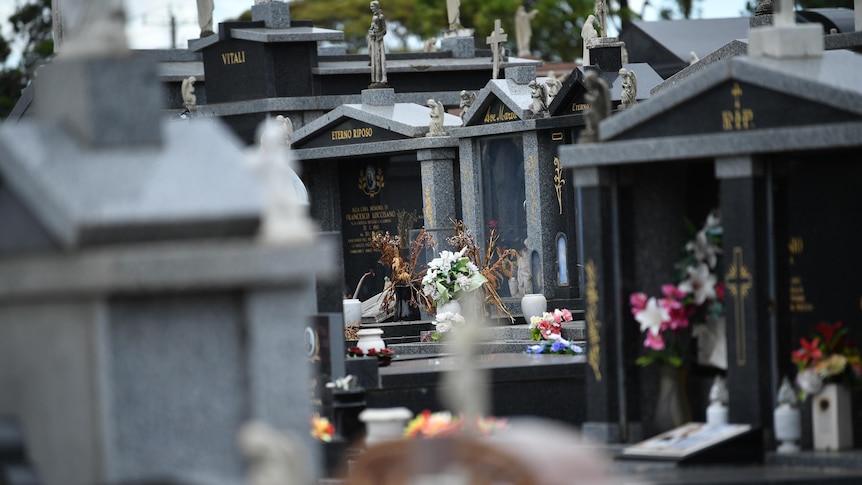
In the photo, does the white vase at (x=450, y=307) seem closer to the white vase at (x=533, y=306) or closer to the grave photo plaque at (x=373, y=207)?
the white vase at (x=533, y=306)

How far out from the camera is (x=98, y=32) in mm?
7137

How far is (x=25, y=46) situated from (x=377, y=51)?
22593mm

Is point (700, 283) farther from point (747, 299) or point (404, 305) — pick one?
point (404, 305)

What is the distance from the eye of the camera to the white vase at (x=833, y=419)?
955 centimetres

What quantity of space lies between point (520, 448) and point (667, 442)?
11.3 ft

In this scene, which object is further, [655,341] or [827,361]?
[655,341]

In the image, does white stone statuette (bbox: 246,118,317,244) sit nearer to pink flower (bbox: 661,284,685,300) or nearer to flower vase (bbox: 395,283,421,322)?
pink flower (bbox: 661,284,685,300)

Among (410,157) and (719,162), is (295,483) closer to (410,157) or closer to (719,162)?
(719,162)

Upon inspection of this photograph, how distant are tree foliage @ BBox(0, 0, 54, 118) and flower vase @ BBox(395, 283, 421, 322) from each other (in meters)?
23.5

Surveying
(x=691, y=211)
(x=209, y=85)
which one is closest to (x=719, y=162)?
(x=691, y=211)

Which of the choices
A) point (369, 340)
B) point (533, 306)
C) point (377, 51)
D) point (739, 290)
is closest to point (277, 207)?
point (739, 290)

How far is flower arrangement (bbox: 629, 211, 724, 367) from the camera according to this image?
1037 cm

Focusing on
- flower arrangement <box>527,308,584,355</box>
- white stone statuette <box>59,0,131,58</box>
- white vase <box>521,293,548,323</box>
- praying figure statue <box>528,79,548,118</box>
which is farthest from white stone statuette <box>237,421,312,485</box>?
praying figure statue <box>528,79,548,118</box>

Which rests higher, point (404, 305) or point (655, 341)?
point (655, 341)
